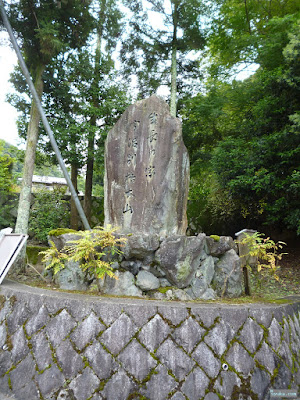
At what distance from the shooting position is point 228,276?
3971 mm

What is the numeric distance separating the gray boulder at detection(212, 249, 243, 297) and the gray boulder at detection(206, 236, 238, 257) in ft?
0.37

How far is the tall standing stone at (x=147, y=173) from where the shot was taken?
4422 mm

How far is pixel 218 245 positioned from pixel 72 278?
7.46ft

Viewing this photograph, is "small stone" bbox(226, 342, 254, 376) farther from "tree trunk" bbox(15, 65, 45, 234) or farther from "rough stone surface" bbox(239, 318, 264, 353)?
"tree trunk" bbox(15, 65, 45, 234)

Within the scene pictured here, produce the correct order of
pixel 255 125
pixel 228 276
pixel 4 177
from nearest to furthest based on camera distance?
pixel 228 276 < pixel 255 125 < pixel 4 177

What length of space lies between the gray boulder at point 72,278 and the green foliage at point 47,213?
215 inches

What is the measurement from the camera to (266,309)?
9.73 ft

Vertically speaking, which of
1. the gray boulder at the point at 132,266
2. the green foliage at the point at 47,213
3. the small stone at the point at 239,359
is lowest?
the small stone at the point at 239,359

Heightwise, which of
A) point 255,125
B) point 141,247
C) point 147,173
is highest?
point 255,125

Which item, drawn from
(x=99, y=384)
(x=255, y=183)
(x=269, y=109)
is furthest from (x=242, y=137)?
(x=99, y=384)

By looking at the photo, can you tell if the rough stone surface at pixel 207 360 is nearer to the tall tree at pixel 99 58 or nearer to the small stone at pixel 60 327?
the small stone at pixel 60 327

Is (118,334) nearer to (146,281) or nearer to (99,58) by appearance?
(146,281)

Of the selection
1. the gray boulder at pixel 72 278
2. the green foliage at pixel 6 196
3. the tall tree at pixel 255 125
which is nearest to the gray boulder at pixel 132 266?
the gray boulder at pixel 72 278

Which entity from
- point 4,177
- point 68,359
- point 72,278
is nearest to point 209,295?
point 72,278
